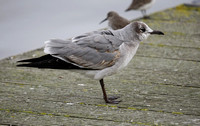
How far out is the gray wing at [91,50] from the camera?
3914 millimetres

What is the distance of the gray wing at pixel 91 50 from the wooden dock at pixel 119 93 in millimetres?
358

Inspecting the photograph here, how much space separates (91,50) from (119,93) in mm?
553

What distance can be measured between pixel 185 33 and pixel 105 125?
→ 325cm

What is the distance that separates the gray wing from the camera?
3914mm

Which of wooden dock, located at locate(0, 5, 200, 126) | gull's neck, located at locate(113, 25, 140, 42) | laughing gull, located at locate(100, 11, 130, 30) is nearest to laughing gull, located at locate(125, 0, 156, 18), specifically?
laughing gull, located at locate(100, 11, 130, 30)

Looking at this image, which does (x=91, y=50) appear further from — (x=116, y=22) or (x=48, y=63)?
(x=116, y=22)

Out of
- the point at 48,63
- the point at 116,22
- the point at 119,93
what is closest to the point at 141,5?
the point at 116,22

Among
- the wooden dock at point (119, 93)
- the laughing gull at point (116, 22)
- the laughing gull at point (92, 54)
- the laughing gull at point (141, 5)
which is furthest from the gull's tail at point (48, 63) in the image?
the laughing gull at point (141, 5)

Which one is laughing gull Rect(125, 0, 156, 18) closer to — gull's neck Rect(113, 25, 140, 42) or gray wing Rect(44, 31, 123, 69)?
gull's neck Rect(113, 25, 140, 42)

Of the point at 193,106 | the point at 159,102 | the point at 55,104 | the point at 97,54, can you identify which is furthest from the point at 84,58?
the point at 193,106

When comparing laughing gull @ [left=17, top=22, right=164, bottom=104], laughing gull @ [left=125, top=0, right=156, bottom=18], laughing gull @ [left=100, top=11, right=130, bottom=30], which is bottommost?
laughing gull @ [left=125, top=0, right=156, bottom=18]

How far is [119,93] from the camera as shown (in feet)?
13.6

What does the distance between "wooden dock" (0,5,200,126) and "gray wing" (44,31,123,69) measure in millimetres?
358

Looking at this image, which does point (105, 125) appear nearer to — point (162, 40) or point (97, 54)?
point (97, 54)
